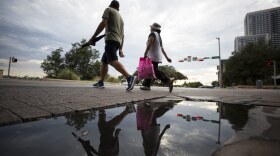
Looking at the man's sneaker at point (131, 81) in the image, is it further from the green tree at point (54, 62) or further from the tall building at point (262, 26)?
the tall building at point (262, 26)

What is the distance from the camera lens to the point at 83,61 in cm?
3891

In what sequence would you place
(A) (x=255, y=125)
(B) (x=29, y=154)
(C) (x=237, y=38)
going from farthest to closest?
(C) (x=237, y=38) < (A) (x=255, y=125) < (B) (x=29, y=154)

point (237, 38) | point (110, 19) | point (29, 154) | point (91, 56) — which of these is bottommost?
point (29, 154)

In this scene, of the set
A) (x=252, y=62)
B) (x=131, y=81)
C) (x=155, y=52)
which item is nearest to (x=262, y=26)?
(x=252, y=62)

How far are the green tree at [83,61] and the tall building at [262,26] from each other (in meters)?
68.3

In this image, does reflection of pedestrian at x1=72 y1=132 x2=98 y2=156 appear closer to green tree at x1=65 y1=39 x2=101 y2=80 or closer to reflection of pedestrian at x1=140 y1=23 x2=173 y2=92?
reflection of pedestrian at x1=140 y1=23 x2=173 y2=92

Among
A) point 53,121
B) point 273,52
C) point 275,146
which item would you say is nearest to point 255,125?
point 275,146

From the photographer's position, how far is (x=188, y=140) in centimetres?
93

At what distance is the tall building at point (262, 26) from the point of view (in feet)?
273

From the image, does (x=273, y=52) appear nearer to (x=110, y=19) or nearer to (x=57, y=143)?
(x=110, y=19)

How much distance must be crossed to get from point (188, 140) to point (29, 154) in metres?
0.71

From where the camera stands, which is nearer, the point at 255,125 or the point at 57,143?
the point at 57,143

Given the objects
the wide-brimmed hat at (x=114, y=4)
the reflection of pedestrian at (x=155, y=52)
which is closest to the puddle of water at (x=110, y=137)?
the wide-brimmed hat at (x=114, y=4)

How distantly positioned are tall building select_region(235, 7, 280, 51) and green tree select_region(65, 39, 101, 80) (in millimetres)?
68253
